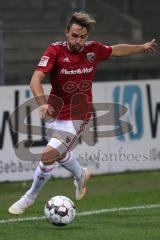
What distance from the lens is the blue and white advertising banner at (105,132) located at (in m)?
15.0

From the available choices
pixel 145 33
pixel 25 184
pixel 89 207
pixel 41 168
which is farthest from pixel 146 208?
pixel 145 33

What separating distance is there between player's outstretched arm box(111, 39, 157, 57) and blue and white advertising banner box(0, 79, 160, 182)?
174 inches

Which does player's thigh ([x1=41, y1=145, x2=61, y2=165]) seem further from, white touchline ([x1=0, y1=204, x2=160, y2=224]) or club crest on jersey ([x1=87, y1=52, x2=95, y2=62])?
club crest on jersey ([x1=87, y1=52, x2=95, y2=62])

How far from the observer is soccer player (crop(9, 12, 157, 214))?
999 centimetres

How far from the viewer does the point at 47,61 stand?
32.5ft

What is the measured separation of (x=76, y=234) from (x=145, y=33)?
45.6 feet

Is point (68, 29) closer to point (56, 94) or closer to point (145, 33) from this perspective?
point (56, 94)

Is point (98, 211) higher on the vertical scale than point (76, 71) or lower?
lower

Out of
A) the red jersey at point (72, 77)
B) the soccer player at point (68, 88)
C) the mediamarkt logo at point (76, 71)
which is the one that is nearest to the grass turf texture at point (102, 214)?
the soccer player at point (68, 88)

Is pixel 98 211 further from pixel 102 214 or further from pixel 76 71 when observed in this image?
pixel 76 71

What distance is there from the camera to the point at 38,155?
14.9 metres

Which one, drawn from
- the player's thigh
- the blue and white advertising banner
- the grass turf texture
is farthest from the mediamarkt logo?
the blue and white advertising banner

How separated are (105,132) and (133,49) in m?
5.06

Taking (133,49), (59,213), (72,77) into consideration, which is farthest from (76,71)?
(59,213)
